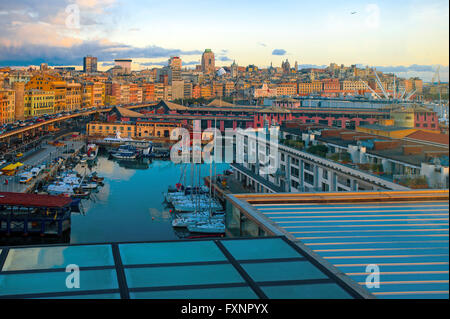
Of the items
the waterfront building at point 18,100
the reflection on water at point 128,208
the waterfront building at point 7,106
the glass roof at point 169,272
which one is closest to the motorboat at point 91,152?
the reflection on water at point 128,208

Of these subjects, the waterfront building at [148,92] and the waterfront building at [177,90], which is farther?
the waterfront building at [177,90]

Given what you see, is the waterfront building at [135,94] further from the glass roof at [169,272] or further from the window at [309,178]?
the glass roof at [169,272]

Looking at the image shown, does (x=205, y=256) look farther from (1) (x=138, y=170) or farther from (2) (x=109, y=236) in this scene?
(1) (x=138, y=170)

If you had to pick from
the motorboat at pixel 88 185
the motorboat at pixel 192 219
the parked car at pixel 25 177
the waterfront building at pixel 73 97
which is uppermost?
the waterfront building at pixel 73 97

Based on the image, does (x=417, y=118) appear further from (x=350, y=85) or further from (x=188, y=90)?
(x=350, y=85)

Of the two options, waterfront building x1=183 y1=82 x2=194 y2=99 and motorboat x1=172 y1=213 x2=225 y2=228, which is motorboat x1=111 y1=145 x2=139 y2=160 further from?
waterfront building x1=183 y1=82 x2=194 y2=99
